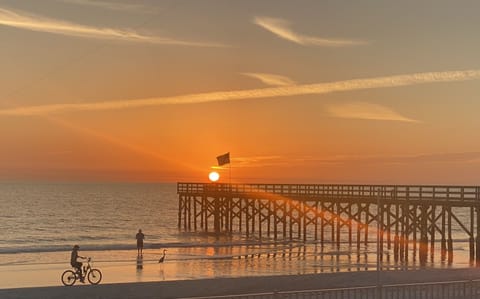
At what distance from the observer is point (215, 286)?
75.6 feet

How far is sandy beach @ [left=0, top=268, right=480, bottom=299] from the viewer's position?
2177cm

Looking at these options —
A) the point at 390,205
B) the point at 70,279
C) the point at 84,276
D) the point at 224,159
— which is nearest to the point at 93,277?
the point at 84,276

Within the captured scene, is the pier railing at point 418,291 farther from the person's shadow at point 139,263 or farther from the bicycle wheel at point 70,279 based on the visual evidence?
the person's shadow at point 139,263

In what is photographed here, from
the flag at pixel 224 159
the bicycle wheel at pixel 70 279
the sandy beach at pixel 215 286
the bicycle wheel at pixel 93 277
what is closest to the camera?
the sandy beach at pixel 215 286

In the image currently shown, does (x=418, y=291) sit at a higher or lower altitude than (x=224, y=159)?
lower

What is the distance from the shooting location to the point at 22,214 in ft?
327

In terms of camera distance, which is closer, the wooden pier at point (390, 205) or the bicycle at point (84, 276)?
the bicycle at point (84, 276)

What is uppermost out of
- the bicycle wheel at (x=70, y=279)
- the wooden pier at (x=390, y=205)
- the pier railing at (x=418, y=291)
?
the wooden pier at (x=390, y=205)

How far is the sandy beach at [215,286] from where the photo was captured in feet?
Result: 71.4

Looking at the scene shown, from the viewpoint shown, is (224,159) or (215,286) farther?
(224,159)

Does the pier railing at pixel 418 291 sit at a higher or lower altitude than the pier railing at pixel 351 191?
lower

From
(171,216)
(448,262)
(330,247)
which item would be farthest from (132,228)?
(448,262)

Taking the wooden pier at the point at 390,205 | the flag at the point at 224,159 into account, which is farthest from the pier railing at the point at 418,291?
the flag at the point at 224,159

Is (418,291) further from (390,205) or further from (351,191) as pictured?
Result: (351,191)
